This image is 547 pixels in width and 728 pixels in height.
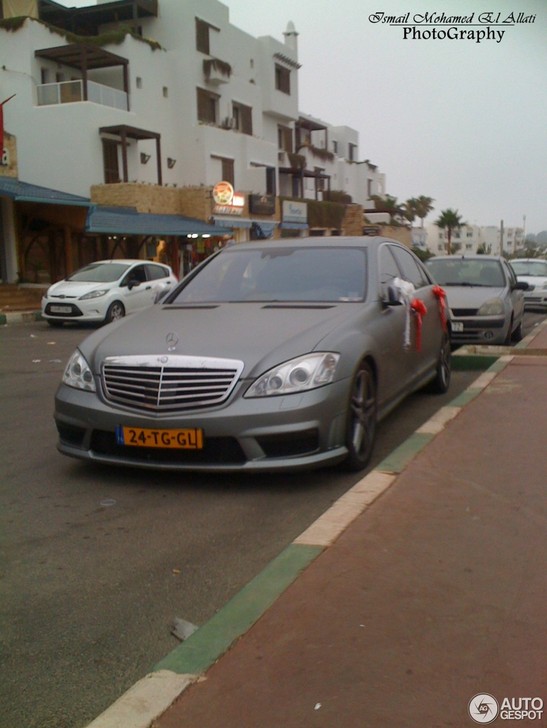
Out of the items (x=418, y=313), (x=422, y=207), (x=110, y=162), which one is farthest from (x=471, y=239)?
(x=418, y=313)

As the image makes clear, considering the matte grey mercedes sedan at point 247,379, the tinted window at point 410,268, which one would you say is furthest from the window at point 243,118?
the matte grey mercedes sedan at point 247,379

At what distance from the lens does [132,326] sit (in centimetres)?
544

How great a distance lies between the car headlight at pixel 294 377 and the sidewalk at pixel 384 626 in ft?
2.13

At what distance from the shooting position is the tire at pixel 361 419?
16.1 feet

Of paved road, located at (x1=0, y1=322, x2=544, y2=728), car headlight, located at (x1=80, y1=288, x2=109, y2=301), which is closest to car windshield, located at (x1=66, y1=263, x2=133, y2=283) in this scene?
car headlight, located at (x1=80, y1=288, x2=109, y2=301)

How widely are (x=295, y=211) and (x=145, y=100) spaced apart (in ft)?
37.1

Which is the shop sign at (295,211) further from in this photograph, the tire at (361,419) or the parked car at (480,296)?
the tire at (361,419)

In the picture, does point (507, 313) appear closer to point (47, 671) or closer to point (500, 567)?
point (500, 567)

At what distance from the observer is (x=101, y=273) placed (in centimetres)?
1878

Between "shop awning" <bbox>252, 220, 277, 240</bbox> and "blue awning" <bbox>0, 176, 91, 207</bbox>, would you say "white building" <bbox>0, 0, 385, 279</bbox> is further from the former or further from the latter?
"shop awning" <bbox>252, 220, 277, 240</bbox>

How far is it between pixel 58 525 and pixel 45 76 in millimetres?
30263

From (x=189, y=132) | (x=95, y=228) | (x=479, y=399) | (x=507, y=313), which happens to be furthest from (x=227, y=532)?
(x=189, y=132)

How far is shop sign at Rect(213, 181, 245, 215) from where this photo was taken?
3391 cm

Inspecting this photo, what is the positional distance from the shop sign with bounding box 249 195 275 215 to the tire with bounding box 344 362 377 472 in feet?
108
